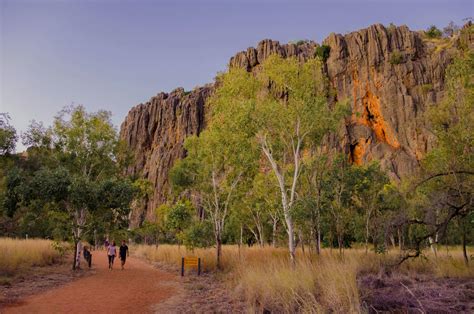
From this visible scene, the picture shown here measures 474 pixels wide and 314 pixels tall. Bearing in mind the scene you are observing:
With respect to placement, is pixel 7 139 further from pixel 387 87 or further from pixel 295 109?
pixel 387 87

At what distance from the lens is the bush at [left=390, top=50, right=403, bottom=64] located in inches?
2983

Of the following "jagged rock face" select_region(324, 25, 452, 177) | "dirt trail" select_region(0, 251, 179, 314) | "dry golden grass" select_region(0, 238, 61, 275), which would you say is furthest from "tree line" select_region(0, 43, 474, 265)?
"jagged rock face" select_region(324, 25, 452, 177)

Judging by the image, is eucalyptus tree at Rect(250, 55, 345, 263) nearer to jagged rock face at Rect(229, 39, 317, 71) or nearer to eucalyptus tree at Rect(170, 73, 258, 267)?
eucalyptus tree at Rect(170, 73, 258, 267)

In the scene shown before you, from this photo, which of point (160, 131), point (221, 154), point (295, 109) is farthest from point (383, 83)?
point (295, 109)

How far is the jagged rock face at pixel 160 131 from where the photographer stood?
100562 millimetres

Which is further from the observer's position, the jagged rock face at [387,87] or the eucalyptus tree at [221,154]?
the jagged rock face at [387,87]

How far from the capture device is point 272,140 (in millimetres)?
20578

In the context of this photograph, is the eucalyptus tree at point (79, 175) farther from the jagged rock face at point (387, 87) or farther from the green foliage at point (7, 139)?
the jagged rock face at point (387, 87)

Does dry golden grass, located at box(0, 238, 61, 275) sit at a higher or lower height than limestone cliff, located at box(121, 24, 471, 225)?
lower

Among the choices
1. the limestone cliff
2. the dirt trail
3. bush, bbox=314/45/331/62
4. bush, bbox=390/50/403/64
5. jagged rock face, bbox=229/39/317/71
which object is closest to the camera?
the dirt trail

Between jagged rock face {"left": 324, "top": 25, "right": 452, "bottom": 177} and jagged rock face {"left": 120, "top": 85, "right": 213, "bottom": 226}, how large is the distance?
1606 inches

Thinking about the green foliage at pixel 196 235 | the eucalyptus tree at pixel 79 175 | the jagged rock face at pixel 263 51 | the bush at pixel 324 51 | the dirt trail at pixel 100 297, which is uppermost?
the jagged rock face at pixel 263 51

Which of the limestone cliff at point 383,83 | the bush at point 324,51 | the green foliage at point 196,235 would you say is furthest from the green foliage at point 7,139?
the bush at point 324,51

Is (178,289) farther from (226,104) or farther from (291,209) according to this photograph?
(226,104)
